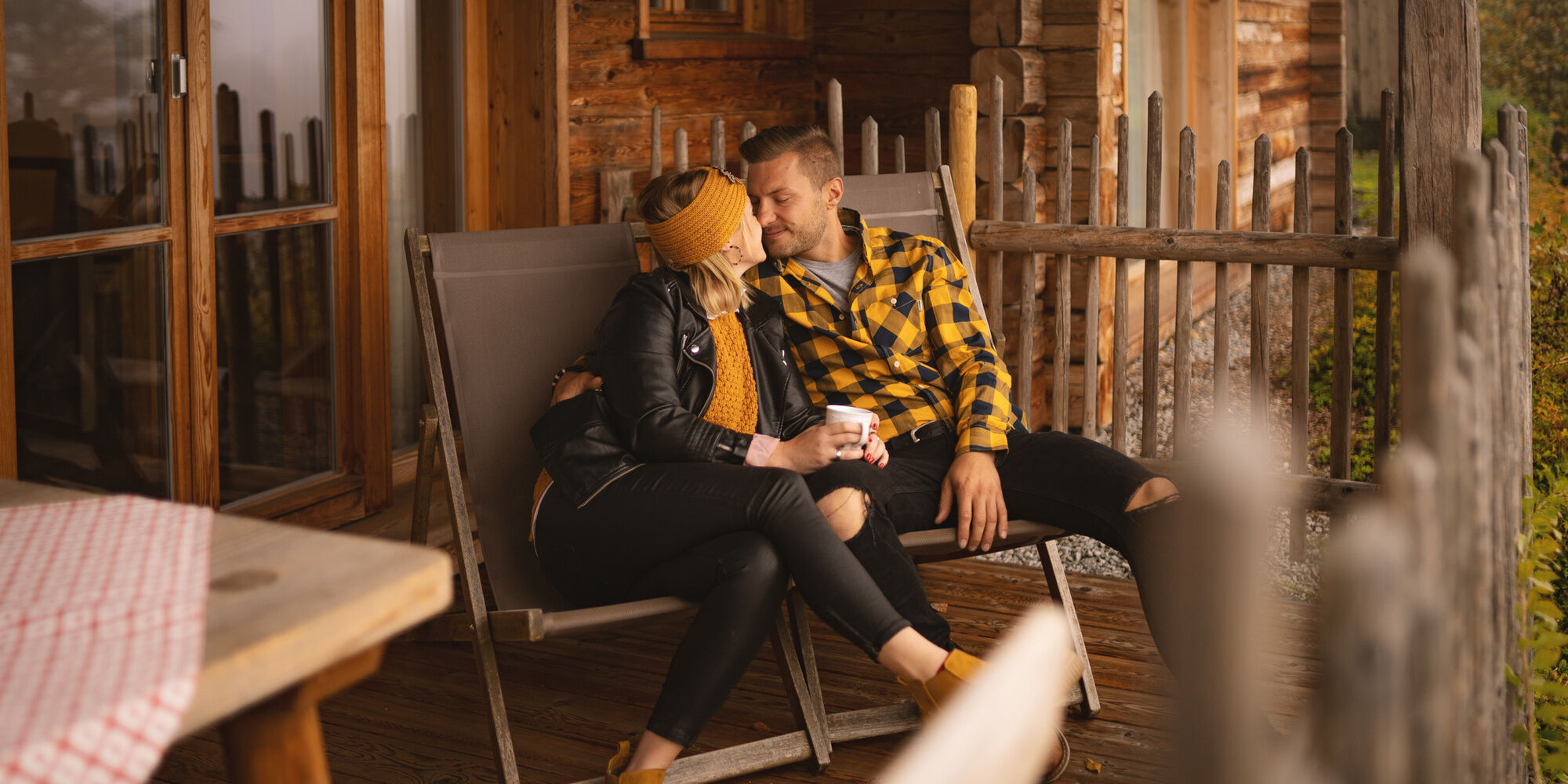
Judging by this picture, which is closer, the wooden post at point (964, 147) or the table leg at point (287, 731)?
the table leg at point (287, 731)

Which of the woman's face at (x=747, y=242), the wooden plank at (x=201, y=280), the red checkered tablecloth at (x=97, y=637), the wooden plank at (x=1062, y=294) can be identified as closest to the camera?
the red checkered tablecloth at (x=97, y=637)

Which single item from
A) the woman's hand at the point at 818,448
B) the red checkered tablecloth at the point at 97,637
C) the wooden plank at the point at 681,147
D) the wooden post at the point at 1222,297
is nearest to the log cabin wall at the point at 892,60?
the wooden plank at the point at 681,147

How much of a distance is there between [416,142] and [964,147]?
1.75 metres

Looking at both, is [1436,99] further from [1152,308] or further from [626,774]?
[626,774]

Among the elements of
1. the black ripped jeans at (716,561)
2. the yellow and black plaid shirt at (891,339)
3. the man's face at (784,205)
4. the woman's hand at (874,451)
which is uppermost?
the man's face at (784,205)

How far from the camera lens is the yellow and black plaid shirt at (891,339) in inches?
114

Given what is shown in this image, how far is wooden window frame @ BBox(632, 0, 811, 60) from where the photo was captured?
4551mm

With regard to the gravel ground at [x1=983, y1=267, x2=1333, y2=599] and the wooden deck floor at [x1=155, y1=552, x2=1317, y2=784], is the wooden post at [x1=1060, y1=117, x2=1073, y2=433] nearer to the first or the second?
the gravel ground at [x1=983, y1=267, x2=1333, y2=599]

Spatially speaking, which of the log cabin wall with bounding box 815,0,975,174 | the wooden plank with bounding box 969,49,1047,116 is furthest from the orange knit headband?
the log cabin wall with bounding box 815,0,975,174

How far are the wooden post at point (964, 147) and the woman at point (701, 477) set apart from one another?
160 centimetres

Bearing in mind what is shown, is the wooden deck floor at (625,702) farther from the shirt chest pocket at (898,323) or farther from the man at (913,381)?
the shirt chest pocket at (898,323)

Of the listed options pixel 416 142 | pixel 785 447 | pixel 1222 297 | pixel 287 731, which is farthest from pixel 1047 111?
pixel 287 731

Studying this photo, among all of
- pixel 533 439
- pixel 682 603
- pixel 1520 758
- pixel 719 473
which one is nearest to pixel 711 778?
pixel 682 603

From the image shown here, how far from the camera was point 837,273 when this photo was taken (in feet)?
9.90
